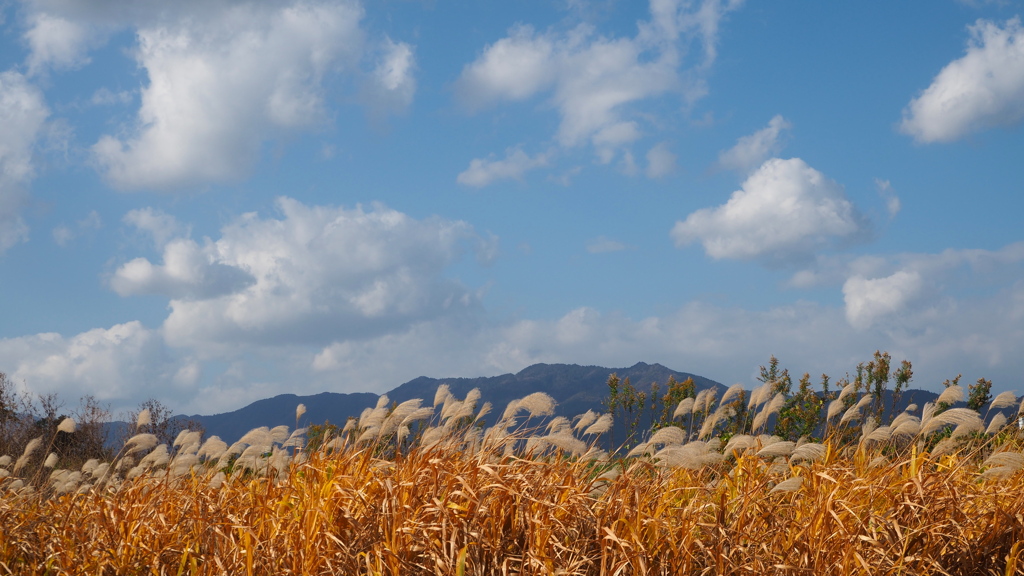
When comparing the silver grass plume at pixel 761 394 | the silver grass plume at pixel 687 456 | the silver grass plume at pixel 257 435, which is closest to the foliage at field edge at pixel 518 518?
the silver grass plume at pixel 687 456

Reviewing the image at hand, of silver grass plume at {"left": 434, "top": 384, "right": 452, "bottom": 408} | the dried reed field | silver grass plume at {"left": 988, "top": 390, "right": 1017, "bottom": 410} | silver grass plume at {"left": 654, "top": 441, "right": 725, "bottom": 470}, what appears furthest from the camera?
silver grass plume at {"left": 988, "top": 390, "right": 1017, "bottom": 410}

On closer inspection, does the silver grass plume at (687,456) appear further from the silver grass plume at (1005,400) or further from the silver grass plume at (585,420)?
the silver grass plume at (1005,400)

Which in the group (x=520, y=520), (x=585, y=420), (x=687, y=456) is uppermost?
(x=585, y=420)

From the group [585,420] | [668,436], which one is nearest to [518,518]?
[668,436]

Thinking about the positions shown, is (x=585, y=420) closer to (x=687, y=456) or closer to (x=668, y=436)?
(x=668, y=436)

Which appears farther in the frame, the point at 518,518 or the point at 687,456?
the point at 687,456

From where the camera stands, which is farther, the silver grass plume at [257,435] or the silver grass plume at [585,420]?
the silver grass plume at [257,435]

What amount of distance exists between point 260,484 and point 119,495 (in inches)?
49.0

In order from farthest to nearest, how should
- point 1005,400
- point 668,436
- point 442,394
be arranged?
1. point 1005,400
2. point 442,394
3. point 668,436

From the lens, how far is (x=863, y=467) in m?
6.26

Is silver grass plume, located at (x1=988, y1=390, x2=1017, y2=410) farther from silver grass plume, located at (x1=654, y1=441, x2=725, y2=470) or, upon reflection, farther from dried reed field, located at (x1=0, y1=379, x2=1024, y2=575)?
silver grass plume, located at (x1=654, y1=441, x2=725, y2=470)

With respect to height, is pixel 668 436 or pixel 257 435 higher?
pixel 257 435

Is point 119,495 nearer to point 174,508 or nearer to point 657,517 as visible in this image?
point 174,508

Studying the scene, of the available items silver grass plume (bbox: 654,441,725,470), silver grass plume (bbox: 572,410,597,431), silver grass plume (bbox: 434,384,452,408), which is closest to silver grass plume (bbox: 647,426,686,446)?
silver grass plume (bbox: 654,441,725,470)
